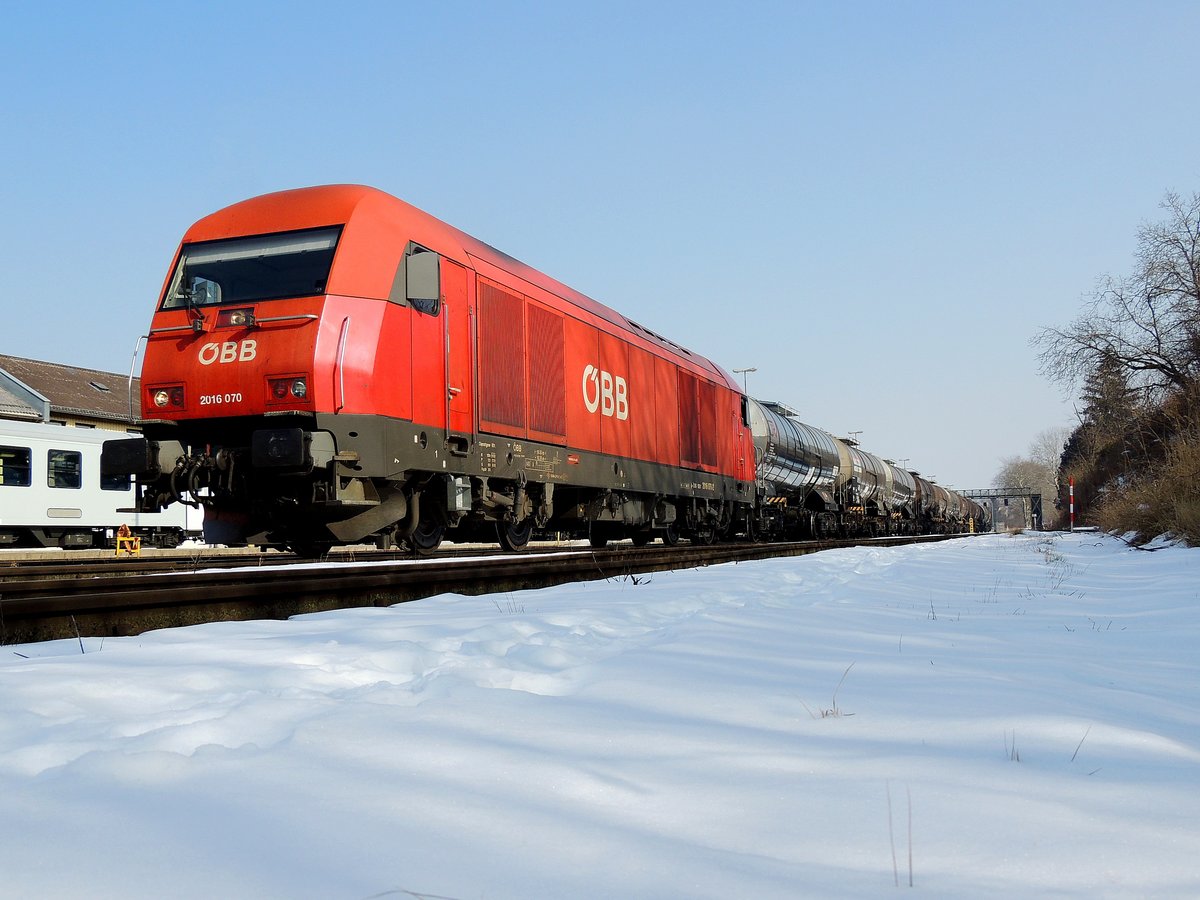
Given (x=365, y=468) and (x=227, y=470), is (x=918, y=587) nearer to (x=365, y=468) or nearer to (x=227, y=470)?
(x=365, y=468)

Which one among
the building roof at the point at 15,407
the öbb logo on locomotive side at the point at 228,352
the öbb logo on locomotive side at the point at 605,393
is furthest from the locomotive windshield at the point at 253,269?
the building roof at the point at 15,407

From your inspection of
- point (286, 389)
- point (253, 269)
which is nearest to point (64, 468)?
point (253, 269)

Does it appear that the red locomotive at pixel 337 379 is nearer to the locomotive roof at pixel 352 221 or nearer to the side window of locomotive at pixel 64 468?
the locomotive roof at pixel 352 221

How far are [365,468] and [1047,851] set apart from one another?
754 centimetres

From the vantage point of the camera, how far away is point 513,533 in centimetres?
1272

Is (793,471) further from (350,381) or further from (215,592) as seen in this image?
(215,592)

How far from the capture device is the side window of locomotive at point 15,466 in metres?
19.5

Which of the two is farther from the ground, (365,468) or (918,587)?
(365,468)

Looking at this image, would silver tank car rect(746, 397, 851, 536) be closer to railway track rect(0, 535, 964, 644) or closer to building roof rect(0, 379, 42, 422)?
railway track rect(0, 535, 964, 644)

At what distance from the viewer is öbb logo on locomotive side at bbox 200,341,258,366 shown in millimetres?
8617

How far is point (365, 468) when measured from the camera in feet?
28.0

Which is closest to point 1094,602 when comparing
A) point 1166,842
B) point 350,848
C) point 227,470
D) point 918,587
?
point 918,587

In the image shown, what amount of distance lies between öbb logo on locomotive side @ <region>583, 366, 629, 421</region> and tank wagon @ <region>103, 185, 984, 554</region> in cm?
58

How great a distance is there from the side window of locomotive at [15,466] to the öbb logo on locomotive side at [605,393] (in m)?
13.8
